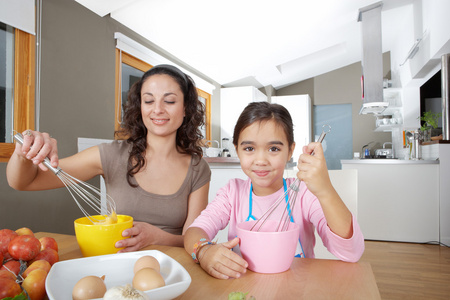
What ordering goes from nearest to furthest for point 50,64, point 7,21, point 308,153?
point 308,153 < point 7,21 < point 50,64

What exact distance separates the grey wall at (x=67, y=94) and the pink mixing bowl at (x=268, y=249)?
1760mm

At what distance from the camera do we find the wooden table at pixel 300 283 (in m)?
0.53

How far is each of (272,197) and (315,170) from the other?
0.34m

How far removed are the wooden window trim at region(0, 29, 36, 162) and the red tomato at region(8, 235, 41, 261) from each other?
169cm

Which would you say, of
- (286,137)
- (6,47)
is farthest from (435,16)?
(6,47)

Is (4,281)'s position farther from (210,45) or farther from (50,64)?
(210,45)

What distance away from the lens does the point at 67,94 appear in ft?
7.48

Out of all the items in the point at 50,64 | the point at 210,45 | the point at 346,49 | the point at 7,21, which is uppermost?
the point at 346,49

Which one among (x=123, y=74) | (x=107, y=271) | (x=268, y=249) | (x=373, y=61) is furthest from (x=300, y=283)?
(x=373, y=61)

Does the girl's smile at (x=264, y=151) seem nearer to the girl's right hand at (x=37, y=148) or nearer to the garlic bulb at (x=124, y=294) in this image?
the girl's right hand at (x=37, y=148)

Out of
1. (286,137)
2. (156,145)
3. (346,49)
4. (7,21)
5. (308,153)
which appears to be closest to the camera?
(308,153)

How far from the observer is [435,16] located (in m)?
3.30

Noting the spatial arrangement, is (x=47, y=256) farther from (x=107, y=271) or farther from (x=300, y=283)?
(x=300, y=283)

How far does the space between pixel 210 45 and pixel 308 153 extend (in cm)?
330
